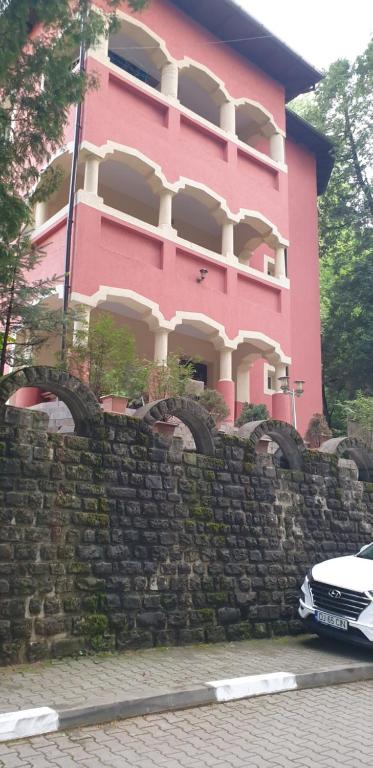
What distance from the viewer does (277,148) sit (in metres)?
18.3

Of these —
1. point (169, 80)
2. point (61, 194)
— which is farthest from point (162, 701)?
point (169, 80)

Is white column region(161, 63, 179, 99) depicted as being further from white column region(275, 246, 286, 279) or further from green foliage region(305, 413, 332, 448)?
green foliage region(305, 413, 332, 448)

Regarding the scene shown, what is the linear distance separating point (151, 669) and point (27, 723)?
1891 millimetres

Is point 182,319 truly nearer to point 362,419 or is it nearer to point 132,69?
point 362,419

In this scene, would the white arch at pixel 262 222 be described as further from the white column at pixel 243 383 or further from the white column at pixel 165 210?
the white column at pixel 243 383

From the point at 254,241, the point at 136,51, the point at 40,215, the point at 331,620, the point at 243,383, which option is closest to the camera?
the point at 331,620

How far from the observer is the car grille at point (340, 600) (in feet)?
23.2

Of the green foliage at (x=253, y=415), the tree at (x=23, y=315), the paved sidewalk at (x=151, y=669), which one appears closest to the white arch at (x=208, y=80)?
the green foliage at (x=253, y=415)

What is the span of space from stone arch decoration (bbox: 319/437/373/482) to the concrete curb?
413cm

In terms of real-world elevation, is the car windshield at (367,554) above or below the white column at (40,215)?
below

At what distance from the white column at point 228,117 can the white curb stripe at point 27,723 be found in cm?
1577

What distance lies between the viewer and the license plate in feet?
23.4

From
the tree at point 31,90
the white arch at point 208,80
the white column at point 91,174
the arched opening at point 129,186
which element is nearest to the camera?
the tree at point 31,90

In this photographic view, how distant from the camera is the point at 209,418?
25.5 feet
